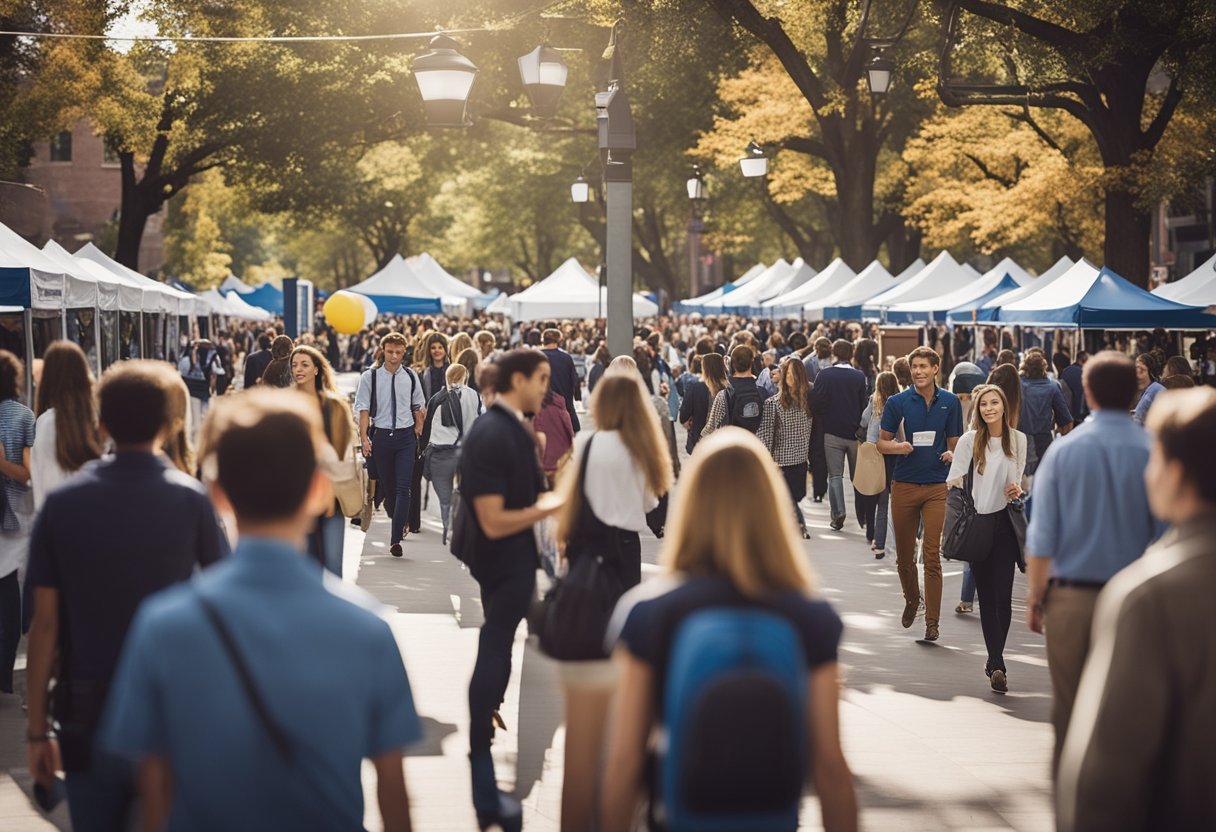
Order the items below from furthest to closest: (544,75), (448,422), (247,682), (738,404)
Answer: (544,75) < (738,404) < (448,422) < (247,682)

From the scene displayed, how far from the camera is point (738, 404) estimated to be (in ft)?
46.4

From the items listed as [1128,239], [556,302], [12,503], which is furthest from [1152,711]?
[556,302]

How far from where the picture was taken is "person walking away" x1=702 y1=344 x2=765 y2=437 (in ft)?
46.2

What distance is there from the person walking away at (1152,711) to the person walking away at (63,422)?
3960 mm

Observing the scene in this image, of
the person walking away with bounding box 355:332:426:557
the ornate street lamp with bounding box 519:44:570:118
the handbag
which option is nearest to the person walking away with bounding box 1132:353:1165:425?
the handbag

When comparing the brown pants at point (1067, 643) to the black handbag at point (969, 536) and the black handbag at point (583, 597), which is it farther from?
the black handbag at point (969, 536)

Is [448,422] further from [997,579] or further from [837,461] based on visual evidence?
[997,579]

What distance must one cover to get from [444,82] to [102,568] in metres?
9.24

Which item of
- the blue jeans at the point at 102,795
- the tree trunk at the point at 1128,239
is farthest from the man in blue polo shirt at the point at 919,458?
the tree trunk at the point at 1128,239

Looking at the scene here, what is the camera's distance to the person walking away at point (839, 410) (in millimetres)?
15508

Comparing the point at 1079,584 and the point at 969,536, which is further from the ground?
the point at 1079,584

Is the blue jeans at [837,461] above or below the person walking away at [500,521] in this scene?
below

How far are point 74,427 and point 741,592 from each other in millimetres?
3719

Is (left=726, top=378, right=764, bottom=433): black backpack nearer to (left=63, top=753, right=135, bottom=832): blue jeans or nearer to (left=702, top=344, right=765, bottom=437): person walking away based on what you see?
(left=702, top=344, right=765, bottom=437): person walking away
